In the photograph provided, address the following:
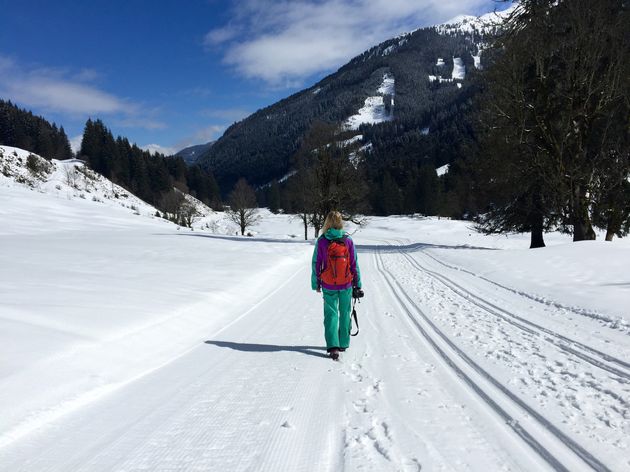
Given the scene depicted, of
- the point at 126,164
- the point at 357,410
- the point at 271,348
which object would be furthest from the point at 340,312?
the point at 126,164

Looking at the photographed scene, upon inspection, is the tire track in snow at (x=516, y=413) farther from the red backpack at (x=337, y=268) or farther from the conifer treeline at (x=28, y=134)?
the conifer treeline at (x=28, y=134)

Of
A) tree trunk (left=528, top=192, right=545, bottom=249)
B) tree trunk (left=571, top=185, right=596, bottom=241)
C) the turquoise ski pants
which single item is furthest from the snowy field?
tree trunk (left=528, top=192, right=545, bottom=249)

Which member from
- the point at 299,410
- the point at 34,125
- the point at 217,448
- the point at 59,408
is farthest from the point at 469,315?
the point at 34,125

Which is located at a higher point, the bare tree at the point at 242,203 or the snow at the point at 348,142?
the snow at the point at 348,142

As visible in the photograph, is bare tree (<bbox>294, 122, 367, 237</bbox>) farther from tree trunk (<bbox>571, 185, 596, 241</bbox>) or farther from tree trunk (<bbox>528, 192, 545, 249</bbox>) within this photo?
tree trunk (<bbox>571, 185, 596, 241</bbox>)

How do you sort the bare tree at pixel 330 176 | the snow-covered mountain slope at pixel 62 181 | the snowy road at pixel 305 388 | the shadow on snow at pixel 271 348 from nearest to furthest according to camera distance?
1. the snowy road at pixel 305 388
2. the shadow on snow at pixel 271 348
3. the bare tree at pixel 330 176
4. the snow-covered mountain slope at pixel 62 181

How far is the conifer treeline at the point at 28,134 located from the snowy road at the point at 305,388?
96023mm

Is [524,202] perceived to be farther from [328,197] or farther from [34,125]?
[34,125]

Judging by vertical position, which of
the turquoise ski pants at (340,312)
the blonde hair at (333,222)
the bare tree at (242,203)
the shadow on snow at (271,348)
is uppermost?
the bare tree at (242,203)

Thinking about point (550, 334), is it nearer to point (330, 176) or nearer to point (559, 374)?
point (559, 374)

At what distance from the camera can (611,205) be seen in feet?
52.6

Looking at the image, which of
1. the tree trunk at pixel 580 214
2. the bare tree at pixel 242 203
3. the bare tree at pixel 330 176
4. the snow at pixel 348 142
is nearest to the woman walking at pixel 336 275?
the tree trunk at pixel 580 214

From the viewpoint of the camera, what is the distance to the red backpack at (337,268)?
206 inches

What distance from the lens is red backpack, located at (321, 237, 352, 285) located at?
5.23 metres
